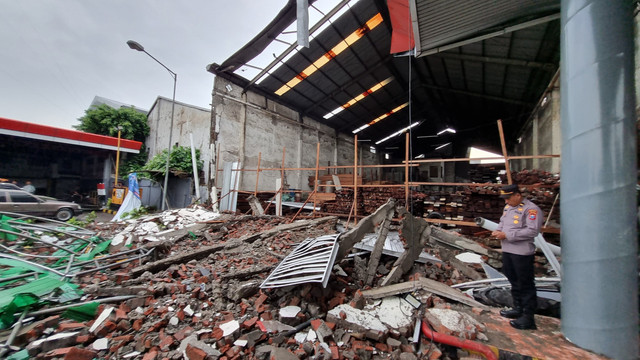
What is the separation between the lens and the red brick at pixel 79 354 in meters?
2.15

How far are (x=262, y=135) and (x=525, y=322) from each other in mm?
13648

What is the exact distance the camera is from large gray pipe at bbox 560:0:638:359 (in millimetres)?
1791

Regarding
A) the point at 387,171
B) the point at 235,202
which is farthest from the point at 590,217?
the point at 387,171

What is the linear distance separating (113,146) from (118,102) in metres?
13.7

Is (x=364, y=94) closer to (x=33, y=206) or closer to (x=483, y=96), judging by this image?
(x=483, y=96)

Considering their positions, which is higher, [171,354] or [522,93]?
[522,93]

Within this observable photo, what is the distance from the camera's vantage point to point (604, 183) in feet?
5.94

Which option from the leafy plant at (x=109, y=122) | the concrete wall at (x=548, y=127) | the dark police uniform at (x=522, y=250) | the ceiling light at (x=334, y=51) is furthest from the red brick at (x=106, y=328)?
the leafy plant at (x=109, y=122)

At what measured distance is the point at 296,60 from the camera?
37.9 ft

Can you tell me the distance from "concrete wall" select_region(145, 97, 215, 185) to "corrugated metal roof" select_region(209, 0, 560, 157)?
3316 mm

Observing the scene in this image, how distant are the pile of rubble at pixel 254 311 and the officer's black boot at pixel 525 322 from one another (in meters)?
0.39

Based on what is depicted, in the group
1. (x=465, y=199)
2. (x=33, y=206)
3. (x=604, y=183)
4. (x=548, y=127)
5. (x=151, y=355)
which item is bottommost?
(x=151, y=355)

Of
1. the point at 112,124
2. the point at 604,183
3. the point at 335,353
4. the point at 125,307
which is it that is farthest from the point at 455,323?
the point at 112,124

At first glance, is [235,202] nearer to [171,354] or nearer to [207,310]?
[207,310]
